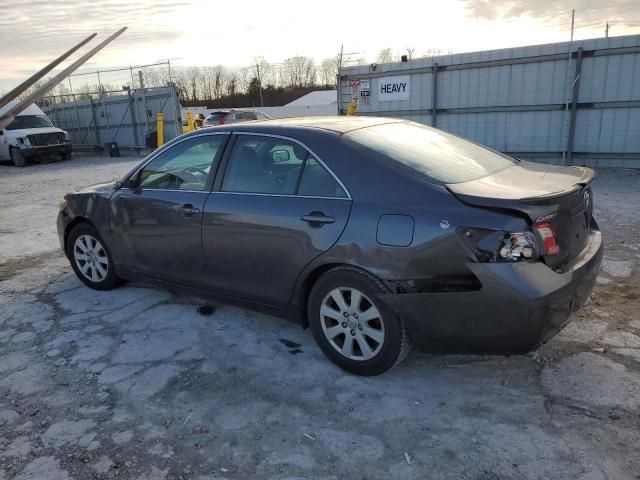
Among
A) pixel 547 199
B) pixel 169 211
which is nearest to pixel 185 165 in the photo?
pixel 169 211

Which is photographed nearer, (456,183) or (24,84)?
(456,183)

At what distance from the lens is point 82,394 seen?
329 cm

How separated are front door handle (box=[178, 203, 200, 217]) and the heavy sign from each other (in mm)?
11367

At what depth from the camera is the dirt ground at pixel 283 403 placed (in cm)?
256

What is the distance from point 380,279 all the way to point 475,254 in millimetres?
567

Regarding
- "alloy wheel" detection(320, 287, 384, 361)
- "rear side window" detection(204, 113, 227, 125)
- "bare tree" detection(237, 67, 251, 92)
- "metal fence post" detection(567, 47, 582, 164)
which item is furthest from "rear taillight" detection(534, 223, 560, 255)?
"bare tree" detection(237, 67, 251, 92)

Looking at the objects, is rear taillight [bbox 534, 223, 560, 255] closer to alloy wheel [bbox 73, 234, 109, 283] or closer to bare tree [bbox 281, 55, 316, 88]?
alloy wheel [bbox 73, 234, 109, 283]

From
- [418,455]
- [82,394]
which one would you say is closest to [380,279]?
[418,455]

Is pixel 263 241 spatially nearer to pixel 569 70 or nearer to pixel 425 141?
pixel 425 141

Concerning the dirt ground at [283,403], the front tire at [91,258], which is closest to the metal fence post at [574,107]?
the dirt ground at [283,403]

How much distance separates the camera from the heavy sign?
14.1 metres

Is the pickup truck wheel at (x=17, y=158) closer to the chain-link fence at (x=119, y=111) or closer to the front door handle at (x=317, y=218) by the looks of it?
the chain-link fence at (x=119, y=111)

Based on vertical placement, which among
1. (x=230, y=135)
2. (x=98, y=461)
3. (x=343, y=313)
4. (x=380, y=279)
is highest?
(x=230, y=135)

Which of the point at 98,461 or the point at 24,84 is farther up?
the point at 24,84
